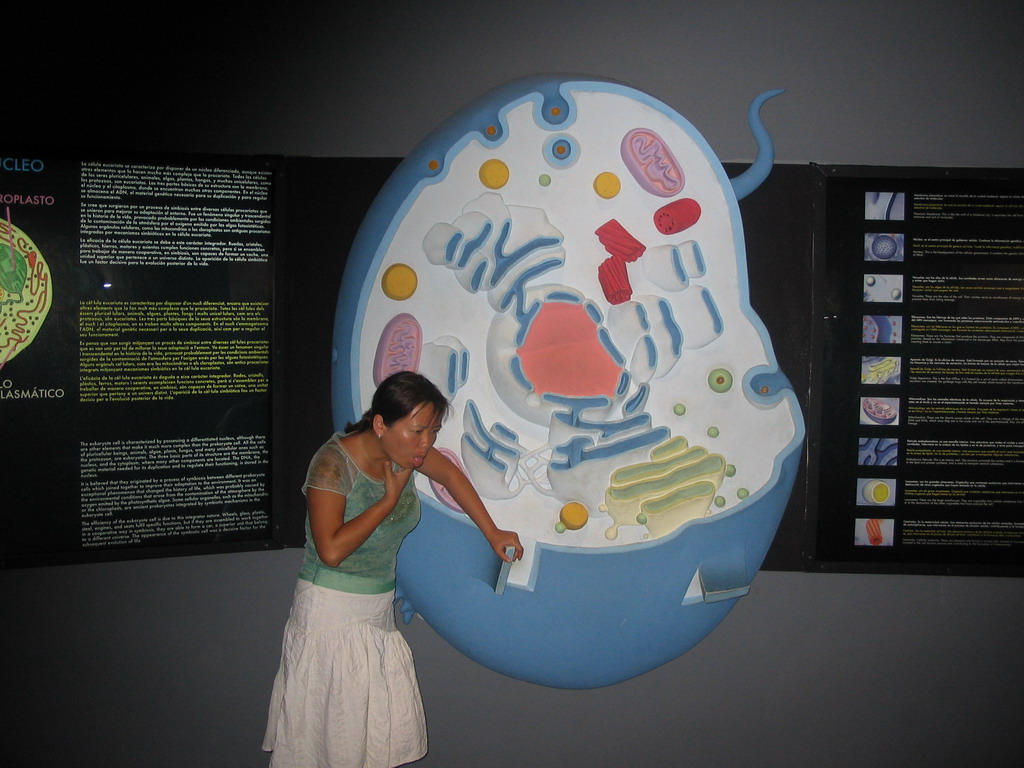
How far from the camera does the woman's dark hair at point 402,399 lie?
1.59 metres

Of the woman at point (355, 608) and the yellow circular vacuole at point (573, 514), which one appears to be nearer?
the woman at point (355, 608)

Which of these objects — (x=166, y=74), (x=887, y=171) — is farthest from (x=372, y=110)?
(x=887, y=171)

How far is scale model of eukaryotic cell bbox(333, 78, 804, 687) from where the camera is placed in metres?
1.85

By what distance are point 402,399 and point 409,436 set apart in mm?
79

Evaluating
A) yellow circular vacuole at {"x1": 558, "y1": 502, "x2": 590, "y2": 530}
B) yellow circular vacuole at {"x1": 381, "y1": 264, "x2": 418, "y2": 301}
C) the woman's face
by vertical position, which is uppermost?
yellow circular vacuole at {"x1": 381, "y1": 264, "x2": 418, "y2": 301}

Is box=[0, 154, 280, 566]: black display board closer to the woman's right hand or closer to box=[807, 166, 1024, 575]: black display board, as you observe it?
the woman's right hand

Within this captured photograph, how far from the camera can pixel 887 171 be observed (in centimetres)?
189

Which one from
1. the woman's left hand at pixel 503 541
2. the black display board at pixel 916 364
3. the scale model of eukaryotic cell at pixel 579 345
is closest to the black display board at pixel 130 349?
the scale model of eukaryotic cell at pixel 579 345

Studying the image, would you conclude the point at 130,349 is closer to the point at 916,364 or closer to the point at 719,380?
the point at 719,380

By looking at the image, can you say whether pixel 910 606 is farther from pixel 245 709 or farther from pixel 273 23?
pixel 273 23

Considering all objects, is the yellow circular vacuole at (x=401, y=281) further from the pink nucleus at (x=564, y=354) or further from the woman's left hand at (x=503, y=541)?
the woman's left hand at (x=503, y=541)

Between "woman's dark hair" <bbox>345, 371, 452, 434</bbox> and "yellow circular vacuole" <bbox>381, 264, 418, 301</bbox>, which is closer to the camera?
"woman's dark hair" <bbox>345, 371, 452, 434</bbox>

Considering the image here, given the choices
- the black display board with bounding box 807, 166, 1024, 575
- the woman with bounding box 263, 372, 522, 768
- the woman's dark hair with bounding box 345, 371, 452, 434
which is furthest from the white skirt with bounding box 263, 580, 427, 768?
the black display board with bounding box 807, 166, 1024, 575

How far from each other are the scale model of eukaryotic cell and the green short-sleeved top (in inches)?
9.6
